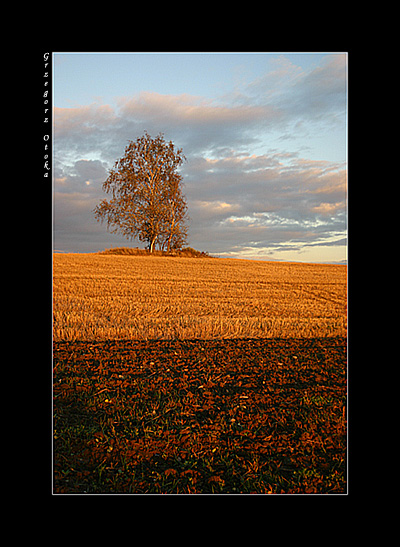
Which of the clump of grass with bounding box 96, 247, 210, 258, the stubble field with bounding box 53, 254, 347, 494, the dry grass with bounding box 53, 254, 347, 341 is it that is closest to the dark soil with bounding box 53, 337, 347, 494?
the stubble field with bounding box 53, 254, 347, 494

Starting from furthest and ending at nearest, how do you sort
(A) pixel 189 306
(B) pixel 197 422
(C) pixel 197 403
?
(A) pixel 189 306
(C) pixel 197 403
(B) pixel 197 422

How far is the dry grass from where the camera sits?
355 inches

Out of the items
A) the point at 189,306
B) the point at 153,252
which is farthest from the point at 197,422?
the point at 153,252

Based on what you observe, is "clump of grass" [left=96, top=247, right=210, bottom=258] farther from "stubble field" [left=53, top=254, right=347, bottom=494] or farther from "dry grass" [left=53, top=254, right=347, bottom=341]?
"stubble field" [left=53, top=254, right=347, bottom=494]

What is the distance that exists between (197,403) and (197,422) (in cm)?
50

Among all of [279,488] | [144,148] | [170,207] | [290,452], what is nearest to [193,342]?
[290,452]

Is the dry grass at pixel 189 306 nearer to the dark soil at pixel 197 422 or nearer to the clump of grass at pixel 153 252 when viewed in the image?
the dark soil at pixel 197 422

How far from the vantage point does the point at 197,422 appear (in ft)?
14.3

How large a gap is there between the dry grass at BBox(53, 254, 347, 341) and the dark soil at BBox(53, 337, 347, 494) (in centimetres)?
190

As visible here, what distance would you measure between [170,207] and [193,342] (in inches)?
1152

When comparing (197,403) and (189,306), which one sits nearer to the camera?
(197,403)

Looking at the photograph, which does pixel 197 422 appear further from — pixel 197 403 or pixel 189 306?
pixel 189 306
